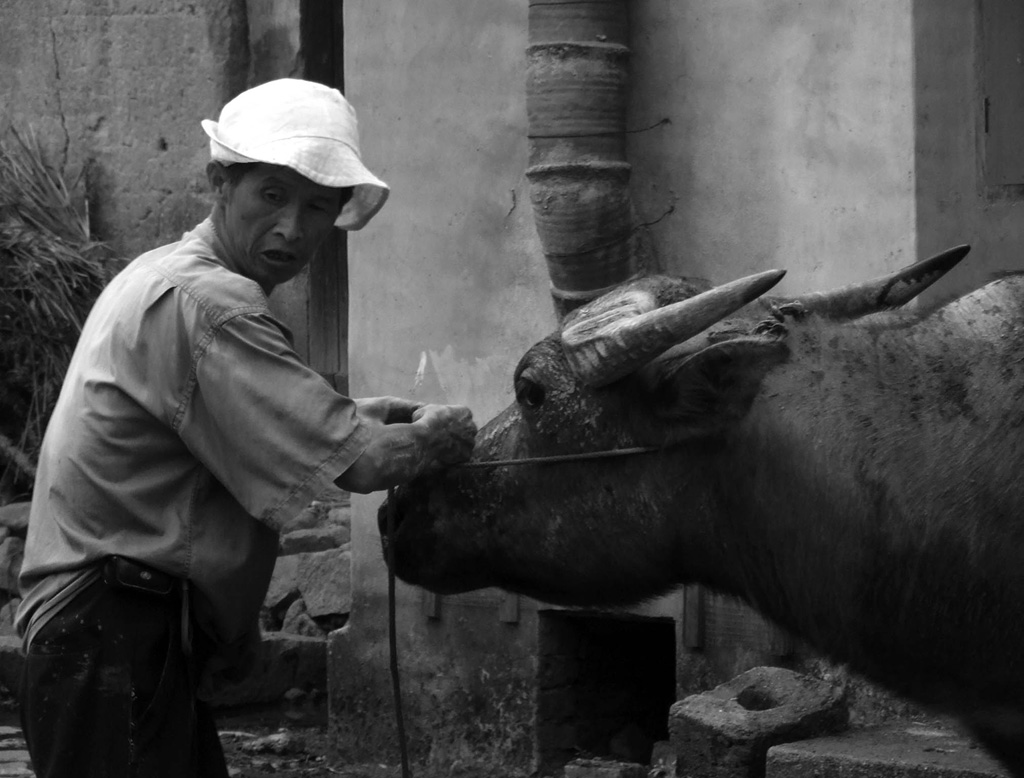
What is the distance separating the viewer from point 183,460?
3.79 m

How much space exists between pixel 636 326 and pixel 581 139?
2.88 meters

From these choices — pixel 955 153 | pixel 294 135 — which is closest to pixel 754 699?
pixel 955 153

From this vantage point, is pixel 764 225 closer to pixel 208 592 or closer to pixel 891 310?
pixel 891 310

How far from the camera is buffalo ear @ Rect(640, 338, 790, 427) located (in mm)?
3850

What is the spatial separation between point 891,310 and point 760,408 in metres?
0.46

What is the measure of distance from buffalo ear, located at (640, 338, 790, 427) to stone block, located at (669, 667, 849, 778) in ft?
7.02

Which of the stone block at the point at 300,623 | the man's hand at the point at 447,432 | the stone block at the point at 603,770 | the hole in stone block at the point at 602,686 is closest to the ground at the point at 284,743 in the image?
the stone block at the point at 300,623

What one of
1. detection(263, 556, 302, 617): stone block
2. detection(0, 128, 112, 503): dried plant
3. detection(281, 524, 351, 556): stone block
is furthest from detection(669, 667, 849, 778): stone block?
detection(0, 128, 112, 503): dried plant

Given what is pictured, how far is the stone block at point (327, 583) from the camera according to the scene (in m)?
8.75

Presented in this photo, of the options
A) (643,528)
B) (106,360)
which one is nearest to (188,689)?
(106,360)

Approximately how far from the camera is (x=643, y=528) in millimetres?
4039

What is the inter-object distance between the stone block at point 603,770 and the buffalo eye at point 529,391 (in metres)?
2.52

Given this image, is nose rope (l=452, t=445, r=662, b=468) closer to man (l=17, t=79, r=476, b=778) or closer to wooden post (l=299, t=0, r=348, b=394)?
man (l=17, t=79, r=476, b=778)

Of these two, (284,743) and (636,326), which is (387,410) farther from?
(284,743)
